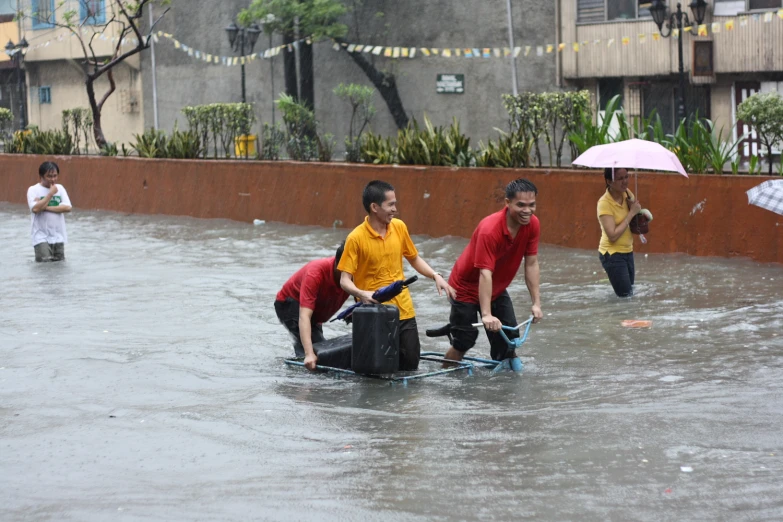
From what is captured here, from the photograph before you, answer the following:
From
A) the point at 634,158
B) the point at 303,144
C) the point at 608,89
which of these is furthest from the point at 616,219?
the point at 608,89

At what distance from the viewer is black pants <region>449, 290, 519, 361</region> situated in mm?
8094

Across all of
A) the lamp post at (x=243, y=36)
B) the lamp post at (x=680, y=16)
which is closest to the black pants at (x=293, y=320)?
the lamp post at (x=680, y=16)

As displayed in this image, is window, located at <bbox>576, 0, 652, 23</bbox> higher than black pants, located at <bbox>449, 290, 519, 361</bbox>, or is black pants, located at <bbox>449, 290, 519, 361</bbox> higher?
window, located at <bbox>576, 0, 652, 23</bbox>

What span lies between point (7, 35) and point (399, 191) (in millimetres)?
30057

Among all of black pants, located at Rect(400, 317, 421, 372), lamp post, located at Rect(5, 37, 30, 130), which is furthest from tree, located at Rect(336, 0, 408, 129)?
black pants, located at Rect(400, 317, 421, 372)

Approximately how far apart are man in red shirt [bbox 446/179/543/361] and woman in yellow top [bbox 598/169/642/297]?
2.86 m

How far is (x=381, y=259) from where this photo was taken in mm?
7785

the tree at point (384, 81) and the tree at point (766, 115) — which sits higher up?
the tree at point (384, 81)

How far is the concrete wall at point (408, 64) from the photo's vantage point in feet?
94.3

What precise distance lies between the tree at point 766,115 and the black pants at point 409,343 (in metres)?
6.83

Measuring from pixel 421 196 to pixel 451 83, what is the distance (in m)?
14.0

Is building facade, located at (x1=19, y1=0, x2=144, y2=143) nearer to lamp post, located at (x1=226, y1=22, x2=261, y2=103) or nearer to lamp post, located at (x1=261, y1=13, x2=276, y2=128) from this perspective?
lamp post, located at (x1=261, y1=13, x2=276, y2=128)

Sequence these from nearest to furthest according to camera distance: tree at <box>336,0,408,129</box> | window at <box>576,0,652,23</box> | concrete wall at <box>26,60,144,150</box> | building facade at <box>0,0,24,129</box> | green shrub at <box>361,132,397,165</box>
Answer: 1. green shrub at <box>361,132,397,165</box>
2. window at <box>576,0,652,23</box>
3. tree at <box>336,0,408,129</box>
4. concrete wall at <box>26,60,144,150</box>
5. building facade at <box>0,0,24,129</box>

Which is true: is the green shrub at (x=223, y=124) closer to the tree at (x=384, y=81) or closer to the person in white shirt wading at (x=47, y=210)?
the person in white shirt wading at (x=47, y=210)
